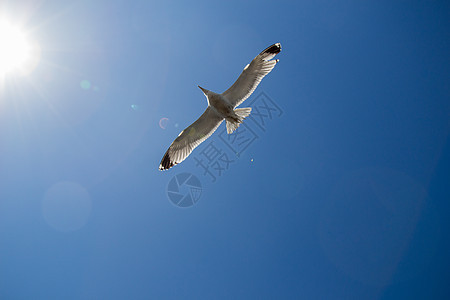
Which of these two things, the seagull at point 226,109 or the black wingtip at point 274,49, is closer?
the black wingtip at point 274,49

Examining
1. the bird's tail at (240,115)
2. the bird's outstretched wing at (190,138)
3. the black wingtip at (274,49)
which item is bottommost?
the bird's tail at (240,115)

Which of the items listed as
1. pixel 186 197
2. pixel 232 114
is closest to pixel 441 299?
pixel 186 197

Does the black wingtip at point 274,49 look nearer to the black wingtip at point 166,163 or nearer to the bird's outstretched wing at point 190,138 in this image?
the bird's outstretched wing at point 190,138

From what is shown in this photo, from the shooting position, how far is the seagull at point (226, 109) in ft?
25.9

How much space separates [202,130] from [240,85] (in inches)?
76.8

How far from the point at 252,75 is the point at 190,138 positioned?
2884 mm

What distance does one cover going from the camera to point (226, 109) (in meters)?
8.12

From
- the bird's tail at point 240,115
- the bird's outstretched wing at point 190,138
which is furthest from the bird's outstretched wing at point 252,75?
the bird's outstretched wing at point 190,138

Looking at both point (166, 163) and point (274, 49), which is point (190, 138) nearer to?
point (166, 163)

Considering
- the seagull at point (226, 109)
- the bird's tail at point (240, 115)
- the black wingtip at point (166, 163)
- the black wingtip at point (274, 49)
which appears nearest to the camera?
the black wingtip at point (274, 49)

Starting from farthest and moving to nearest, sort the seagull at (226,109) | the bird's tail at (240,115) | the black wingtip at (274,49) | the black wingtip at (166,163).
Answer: the black wingtip at (166,163)
the bird's tail at (240,115)
the seagull at (226,109)
the black wingtip at (274,49)

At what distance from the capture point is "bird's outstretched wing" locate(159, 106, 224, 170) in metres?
8.77

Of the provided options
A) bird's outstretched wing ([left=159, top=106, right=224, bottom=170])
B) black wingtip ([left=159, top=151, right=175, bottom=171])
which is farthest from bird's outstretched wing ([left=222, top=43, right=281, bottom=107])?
black wingtip ([left=159, top=151, right=175, bottom=171])

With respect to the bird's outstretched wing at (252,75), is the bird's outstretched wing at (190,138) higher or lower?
higher
